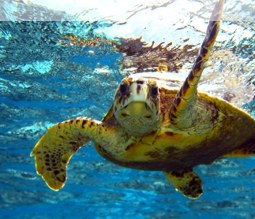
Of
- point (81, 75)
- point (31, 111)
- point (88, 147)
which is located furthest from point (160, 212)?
point (81, 75)

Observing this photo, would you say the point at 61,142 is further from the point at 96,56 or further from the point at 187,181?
the point at 96,56

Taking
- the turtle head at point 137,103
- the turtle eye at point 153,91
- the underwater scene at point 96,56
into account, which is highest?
the underwater scene at point 96,56

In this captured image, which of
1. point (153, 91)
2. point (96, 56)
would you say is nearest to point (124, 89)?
point (153, 91)

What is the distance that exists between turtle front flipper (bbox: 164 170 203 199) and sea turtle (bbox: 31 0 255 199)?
0.15 meters

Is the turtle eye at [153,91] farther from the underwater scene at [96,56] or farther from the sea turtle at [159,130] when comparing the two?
the underwater scene at [96,56]

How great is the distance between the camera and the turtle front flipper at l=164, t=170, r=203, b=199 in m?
6.36

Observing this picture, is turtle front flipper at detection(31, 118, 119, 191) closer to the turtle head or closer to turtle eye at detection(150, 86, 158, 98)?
the turtle head

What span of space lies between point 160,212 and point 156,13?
64.4 ft

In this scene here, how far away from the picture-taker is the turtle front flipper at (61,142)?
16.2 ft

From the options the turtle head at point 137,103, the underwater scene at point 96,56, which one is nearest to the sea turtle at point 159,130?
the turtle head at point 137,103

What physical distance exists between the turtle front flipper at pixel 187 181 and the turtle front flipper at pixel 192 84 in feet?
6.19

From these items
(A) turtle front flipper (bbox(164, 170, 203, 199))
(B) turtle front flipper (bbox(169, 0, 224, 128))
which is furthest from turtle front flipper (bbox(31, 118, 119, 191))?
(A) turtle front flipper (bbox(164, 170, 203, 199))

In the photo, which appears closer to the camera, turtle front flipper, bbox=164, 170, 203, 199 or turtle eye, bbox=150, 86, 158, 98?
turtle eye, bbox=150, 86, 158, 98

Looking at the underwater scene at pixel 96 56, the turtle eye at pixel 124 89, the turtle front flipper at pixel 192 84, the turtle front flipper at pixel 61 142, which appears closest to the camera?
the turtle front flipper at pixel 192 84
